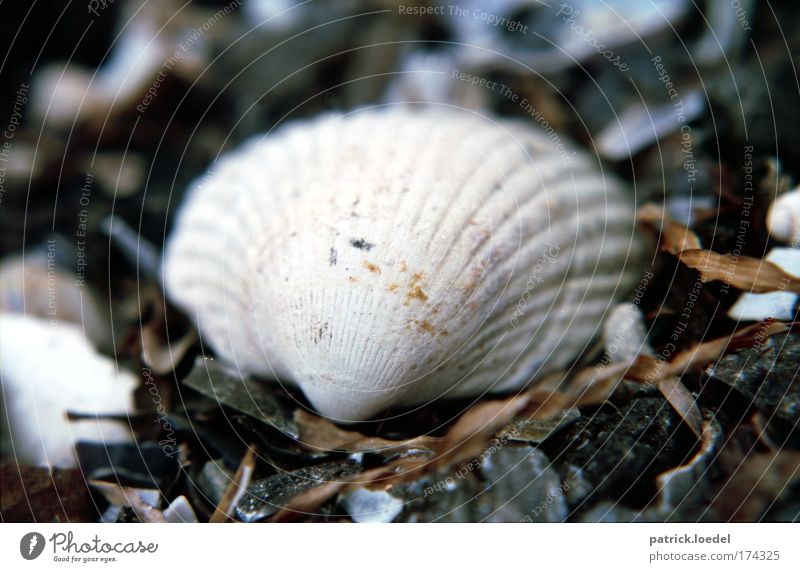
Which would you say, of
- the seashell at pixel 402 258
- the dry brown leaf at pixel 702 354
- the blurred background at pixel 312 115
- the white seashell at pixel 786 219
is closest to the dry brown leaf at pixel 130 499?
the blurred background at pixel 312 115

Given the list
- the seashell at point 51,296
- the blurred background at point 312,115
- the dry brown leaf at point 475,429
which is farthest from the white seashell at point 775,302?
the seashell at point 51,296

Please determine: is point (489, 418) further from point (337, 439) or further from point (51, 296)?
point (51, 296)

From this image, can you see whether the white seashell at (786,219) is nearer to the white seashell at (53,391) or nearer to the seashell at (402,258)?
the seashell at (402,258)

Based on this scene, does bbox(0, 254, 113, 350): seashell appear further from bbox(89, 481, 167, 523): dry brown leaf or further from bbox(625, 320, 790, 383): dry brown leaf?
bbox(625, 320, 790, 383): dry brown leaf

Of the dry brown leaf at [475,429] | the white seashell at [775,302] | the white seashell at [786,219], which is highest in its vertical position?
the white seashell at [786,219]

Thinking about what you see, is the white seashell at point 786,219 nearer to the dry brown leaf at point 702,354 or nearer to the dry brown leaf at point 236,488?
the dry brown leaf at point 702,354

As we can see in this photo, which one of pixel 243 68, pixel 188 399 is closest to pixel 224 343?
pixel 188 399

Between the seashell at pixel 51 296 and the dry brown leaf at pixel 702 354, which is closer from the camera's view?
the dry brown leaf at pixel 702 354

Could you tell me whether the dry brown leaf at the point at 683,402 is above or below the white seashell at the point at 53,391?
below
